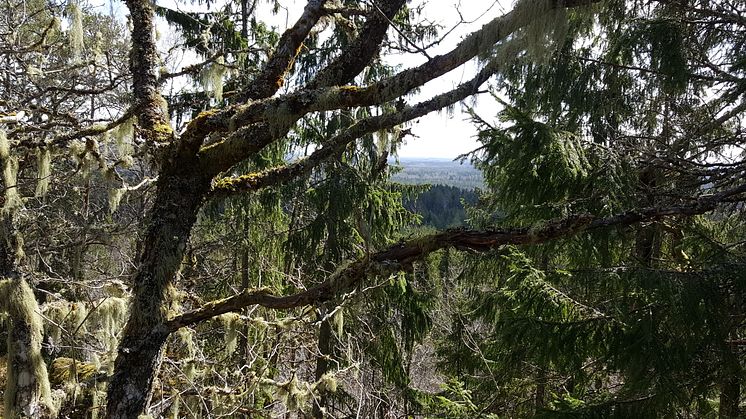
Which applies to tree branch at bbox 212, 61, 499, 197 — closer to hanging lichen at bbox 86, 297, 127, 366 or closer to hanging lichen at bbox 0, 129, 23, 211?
hanging lichen at bbox 86, 297, 127, 366

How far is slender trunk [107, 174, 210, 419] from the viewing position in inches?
111

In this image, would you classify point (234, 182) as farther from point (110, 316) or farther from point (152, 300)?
point (110, 316)

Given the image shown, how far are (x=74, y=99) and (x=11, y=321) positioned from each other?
399 cm

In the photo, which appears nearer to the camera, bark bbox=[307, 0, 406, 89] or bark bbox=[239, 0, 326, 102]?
bark bbox=[307, 0, 406, 89]

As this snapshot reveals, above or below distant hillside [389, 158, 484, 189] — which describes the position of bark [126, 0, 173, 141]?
above

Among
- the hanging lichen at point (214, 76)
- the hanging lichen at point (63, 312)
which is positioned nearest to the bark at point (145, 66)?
the hanging lichen at point (214, 76)

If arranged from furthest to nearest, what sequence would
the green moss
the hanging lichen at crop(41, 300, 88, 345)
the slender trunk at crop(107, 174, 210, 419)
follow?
the hanging lichen at crop(41, 300, 88, 345), the green moss, the slender trunk at crop(107, 174, 210, 419)

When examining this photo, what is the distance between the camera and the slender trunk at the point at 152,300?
111 inches

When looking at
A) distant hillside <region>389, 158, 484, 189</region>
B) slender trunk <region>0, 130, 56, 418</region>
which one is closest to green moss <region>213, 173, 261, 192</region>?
slender trunk <region>0, 130, 56, 418</region>

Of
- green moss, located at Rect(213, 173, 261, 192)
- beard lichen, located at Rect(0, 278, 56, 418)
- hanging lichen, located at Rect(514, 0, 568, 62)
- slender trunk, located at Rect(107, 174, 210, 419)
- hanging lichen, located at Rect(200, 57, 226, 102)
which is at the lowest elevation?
beard lichen, located at Rect(0, 278, 56, 418)

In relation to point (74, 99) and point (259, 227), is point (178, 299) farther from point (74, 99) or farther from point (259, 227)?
point (74, 99)

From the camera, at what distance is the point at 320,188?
7.23 m

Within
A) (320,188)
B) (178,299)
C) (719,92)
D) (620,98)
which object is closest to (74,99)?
(320,188)

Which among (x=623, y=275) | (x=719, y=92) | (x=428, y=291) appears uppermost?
(x=719, y=92)
